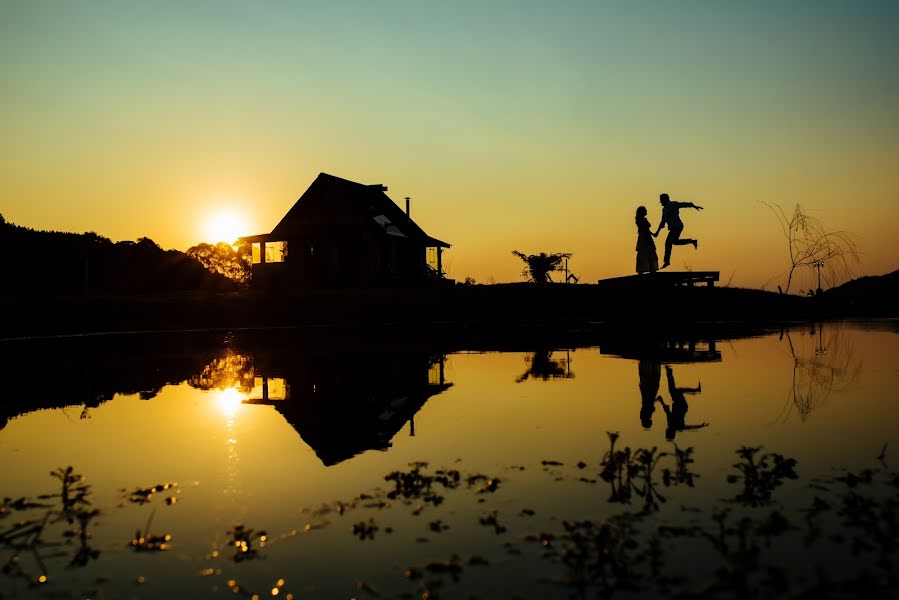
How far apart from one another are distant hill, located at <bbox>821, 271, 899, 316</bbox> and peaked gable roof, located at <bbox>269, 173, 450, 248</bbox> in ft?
82.9

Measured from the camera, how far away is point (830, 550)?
4020 mm

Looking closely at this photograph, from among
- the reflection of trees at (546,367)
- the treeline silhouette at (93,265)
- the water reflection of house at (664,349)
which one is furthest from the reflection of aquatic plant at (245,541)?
the treeline silhouette at (93,265)

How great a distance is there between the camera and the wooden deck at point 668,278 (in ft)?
79.8

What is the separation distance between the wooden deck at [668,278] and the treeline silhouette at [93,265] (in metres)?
30.0

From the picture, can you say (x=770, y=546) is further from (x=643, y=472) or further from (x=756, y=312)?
(x=756, y=312)

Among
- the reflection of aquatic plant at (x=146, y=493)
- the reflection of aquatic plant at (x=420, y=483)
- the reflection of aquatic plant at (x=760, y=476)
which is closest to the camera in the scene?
the reflection of aquatic plant at (x=760, y=476)

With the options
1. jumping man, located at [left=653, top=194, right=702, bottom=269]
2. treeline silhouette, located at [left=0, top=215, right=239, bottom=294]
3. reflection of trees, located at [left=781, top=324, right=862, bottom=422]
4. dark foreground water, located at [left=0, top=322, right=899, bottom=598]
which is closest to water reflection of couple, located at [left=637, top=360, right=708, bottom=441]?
dark foreground water, located at [left=0, top=322, right=899, bottom=598]

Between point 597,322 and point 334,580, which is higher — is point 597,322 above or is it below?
above

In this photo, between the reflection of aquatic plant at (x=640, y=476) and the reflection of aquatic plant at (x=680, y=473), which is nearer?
the reflection of aquatic plant at (x=640, y=476)

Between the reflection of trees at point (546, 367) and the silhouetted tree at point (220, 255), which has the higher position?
the silhouetted tree at point (220, 255)

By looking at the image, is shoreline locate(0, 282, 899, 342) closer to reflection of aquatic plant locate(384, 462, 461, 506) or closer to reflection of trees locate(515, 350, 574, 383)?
reflection of trees locate(515, 350, 574, 383)

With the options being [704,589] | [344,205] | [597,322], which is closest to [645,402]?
[704,589]

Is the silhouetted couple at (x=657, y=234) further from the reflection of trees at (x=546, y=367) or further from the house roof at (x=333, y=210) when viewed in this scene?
the house roof at (x=333, y=210)

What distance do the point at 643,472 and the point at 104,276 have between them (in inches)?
1887
